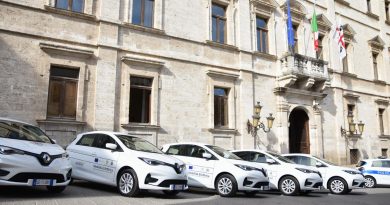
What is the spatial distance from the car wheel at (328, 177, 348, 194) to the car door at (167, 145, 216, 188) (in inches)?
204

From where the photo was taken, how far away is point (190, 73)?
16.5 m

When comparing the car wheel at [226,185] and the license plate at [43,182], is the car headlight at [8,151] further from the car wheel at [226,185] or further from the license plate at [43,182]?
the car wheel at [226,185]

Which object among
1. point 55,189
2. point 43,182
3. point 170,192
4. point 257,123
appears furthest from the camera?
point 257,123

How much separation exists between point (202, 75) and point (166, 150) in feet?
20.1

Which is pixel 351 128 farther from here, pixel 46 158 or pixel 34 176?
pixel 34 176

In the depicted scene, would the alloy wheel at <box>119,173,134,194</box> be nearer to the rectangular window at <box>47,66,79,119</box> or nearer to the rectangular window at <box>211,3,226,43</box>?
the rectangular window at <box>47,66,79,119</box>

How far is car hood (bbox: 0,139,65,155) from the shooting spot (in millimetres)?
7137

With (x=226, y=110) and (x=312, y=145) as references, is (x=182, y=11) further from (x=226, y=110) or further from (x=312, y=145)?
(x=312, y=145)

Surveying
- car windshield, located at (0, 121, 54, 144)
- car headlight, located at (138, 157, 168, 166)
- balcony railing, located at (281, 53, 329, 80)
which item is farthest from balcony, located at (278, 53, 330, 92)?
car windshield, located at (0, 121, 54, 144)

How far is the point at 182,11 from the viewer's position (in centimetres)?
1686

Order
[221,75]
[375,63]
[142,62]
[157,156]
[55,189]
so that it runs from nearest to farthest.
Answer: [55,189]
[157,156]
[142,62]
[221,75]
[375,63]

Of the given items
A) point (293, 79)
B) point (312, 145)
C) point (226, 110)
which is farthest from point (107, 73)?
point (312, 145)

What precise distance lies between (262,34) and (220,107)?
5.46 m

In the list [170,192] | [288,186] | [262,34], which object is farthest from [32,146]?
[262,34]
